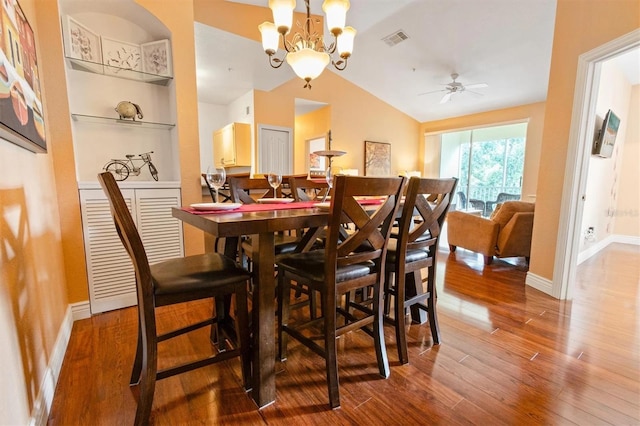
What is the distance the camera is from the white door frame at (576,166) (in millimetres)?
2365

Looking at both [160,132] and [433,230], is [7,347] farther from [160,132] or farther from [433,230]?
[160,132]

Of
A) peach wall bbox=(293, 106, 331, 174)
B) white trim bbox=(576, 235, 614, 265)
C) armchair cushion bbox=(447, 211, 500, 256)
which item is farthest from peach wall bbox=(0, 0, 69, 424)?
white trim bbox=(576, 235, 614, 265)

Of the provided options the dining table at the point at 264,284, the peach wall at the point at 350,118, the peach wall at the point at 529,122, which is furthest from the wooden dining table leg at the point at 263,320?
the peach wall at the point at 529,122

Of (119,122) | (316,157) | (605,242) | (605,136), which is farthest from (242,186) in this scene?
(605,242)

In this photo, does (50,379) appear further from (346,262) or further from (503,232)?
(503,232)

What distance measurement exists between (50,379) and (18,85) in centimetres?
133

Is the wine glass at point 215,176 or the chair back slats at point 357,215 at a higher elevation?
the wine glass at point 215,176

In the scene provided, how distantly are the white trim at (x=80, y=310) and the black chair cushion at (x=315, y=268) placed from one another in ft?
5.45

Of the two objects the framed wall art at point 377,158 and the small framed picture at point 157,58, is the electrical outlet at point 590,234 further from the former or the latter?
the small framed picture at point 157,58

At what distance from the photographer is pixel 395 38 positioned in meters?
4.80

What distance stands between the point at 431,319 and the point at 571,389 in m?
0.70

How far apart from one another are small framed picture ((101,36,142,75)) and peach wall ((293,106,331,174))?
13.1ft

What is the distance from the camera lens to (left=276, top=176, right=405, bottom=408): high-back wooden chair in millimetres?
1232

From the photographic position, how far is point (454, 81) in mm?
5414
